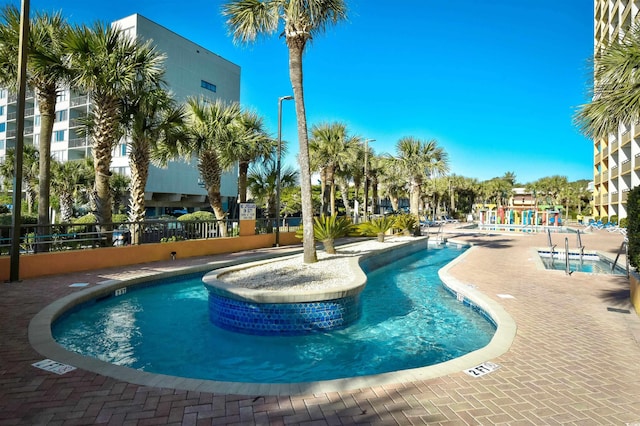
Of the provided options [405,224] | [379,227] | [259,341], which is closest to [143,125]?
[259,341]

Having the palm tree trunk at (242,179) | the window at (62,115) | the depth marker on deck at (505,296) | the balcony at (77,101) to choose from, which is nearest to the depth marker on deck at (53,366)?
the depth marker on deck at (505,296)

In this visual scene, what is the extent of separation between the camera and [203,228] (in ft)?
48.5

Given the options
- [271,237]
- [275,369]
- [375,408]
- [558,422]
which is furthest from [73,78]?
[558,422]

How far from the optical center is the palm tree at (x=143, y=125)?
13.3 metres

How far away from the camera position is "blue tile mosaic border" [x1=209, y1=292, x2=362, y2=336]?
6574 millimetres

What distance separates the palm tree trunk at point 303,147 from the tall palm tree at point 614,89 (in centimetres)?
671

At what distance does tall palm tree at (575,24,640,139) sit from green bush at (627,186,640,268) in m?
1.42

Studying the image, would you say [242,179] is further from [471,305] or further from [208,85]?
[208,85]

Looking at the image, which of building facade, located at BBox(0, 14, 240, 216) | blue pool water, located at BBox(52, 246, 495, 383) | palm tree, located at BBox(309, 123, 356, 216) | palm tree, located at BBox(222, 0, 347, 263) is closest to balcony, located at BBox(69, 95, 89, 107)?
building facade, located at BBox(0, 14, 240, 216)

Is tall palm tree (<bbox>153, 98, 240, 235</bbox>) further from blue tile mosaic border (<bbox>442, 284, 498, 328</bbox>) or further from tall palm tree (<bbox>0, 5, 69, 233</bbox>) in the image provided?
blue tile mosaic border (<bbox>442, 284, 498, 328</bbox>)

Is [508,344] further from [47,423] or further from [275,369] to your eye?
[47,423]

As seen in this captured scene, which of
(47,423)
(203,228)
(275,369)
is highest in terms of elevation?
(203,228)

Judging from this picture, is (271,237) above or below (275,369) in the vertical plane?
above

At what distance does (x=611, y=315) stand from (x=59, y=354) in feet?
28.4
